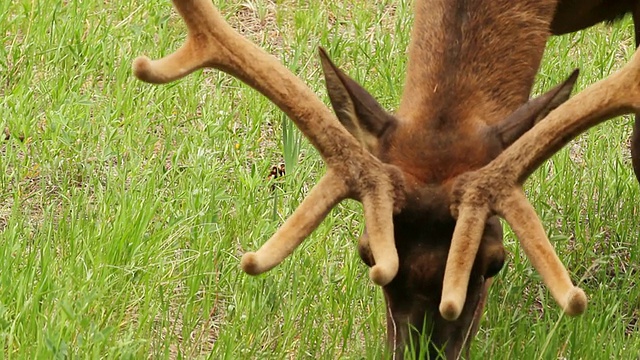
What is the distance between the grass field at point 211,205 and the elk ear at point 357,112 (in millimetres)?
824

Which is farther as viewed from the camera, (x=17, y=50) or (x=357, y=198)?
(x=17, y=50)

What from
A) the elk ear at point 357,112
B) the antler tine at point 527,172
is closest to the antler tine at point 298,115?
the elk ear at point 357,112

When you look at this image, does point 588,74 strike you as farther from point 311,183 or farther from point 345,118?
point 345,118

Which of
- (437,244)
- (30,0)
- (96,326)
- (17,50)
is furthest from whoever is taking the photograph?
(30,0)

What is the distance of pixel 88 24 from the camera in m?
8.51

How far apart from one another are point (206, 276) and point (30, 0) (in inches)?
113

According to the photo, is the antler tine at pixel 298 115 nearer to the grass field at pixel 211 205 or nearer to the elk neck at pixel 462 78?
the elk neck at pixel 462 78

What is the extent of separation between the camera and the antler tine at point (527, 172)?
491cm

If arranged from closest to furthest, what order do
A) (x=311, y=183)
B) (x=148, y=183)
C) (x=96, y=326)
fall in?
(x=96, y=326)
(x=148, y=183)
(x=311, y=183)

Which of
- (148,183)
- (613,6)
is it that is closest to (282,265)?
(148,183)

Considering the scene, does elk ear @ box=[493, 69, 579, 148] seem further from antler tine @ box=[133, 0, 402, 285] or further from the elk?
antler tine @ box=[133, 0, 402, 285]

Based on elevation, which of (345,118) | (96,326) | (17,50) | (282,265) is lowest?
(96,326)

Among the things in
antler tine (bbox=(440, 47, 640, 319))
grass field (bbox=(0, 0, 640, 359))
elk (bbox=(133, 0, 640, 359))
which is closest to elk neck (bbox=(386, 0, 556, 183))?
elk (bbox=(133, 0, 640, 359))

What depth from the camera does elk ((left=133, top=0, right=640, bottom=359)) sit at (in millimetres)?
4945
